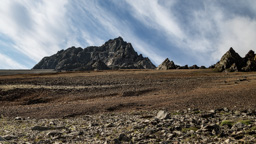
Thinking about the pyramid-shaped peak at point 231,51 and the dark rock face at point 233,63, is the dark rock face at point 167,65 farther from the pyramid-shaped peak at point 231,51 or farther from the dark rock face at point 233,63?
the pyramid-shaped peak at point 231,51

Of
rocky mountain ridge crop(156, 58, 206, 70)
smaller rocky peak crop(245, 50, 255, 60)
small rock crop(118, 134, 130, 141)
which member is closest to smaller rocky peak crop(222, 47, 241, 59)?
smaller rocky peak crop(245, 50, 255, 60)

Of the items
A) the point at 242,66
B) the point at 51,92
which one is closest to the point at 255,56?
the point at 242,66

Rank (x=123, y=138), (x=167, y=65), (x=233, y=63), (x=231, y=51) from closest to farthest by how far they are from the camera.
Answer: (x=123, y=138), (x=233, y=63), (x=231, y=51), (x=167, y=65)

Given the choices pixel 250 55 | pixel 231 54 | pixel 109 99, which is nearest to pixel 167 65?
pixel 231 54

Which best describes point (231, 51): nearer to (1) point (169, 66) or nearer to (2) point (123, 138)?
(1) point (169, 66)

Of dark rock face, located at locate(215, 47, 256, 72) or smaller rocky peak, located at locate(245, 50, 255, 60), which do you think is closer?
dark rock face, located at locate(215, 47, 256, 72)

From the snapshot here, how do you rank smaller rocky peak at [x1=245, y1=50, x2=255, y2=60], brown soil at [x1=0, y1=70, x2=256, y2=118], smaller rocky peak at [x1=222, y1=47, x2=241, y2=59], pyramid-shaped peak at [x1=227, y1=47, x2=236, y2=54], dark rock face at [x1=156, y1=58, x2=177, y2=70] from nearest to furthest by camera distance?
brown soil at [x1=0, y1=70, x2=256, y2=118], smaller rocky peak at [x1=222, y1=47, x2=241, y2=59], pyramid-shaped peak at [x1=227, y1=47, x2=236, y2=54], smaller rocky peak at [x1=245, y1=50, x2=255, y2=60], dark rock face at [x1=156, y1=58, x2=177, y2=70]

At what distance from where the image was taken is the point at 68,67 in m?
160

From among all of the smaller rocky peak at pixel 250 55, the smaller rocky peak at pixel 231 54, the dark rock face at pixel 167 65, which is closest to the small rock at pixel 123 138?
the smaller rocky peak at pixel 231 54

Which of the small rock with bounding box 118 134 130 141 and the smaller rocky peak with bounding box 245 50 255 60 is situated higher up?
the smaller rocky peak with bounding box 245 50 255 60

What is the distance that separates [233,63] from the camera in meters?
69.9

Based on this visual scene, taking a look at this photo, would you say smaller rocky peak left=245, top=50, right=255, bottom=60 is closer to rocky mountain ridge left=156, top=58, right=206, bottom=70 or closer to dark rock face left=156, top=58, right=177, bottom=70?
rocky mountain ridge left=156, top=58, right=206, bottom=70

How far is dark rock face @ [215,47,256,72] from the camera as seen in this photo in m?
67.8

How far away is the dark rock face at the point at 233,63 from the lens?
67.8 m
